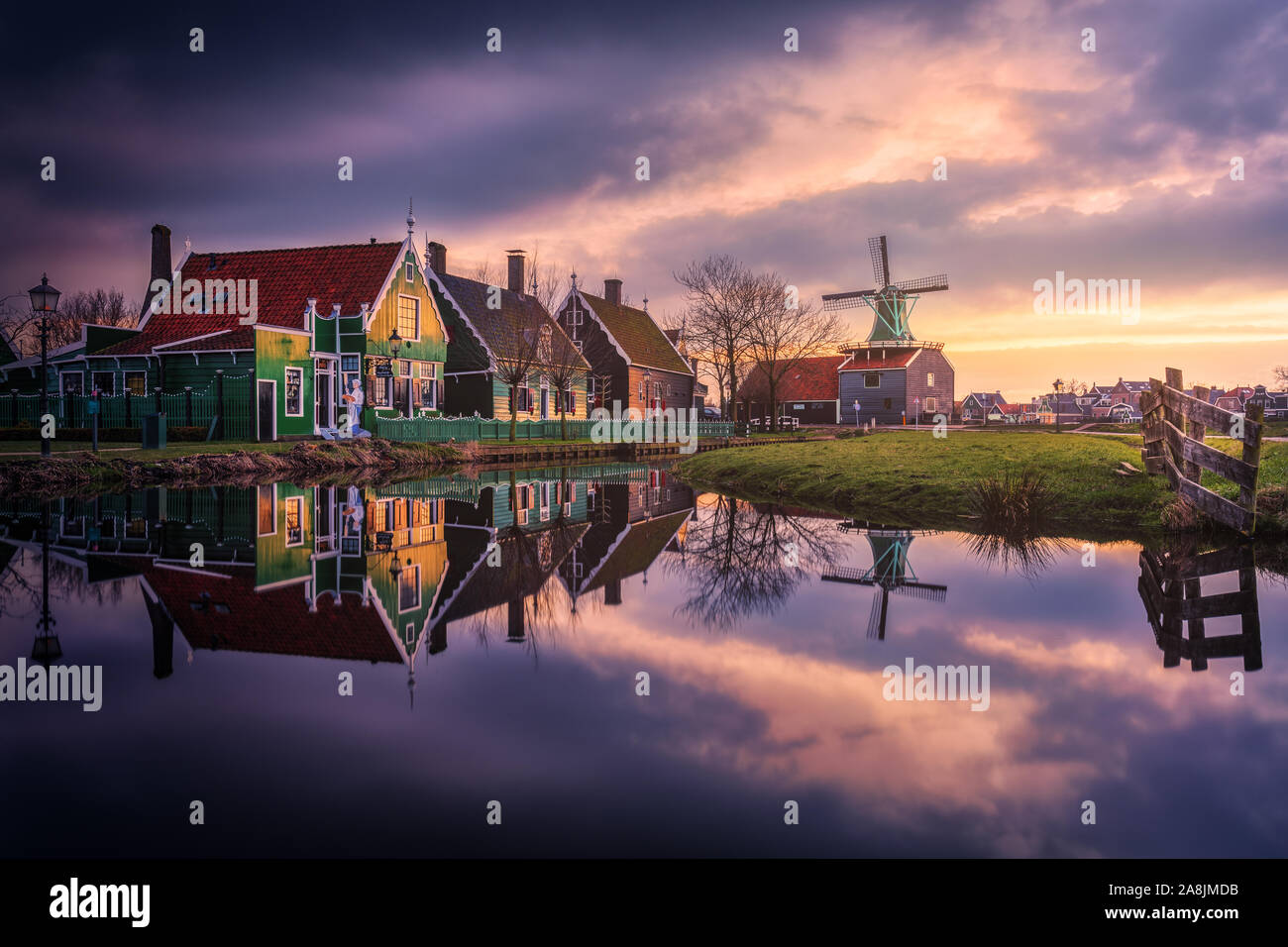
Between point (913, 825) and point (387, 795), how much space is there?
2.34m

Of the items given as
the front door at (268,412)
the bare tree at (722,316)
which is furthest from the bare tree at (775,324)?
the front door at (268,412)

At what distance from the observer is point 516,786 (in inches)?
154

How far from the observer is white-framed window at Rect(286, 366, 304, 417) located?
31.6 meters

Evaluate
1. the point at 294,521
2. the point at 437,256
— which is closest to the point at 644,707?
the point at 294,521

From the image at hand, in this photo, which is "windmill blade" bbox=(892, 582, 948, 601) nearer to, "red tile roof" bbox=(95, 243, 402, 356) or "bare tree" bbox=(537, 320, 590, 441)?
"red tile roof" bbox=(95, 243, 402, 356)

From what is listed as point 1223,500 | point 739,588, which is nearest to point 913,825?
point 739,588

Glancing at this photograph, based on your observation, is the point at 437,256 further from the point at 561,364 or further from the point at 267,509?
the point at 267,509

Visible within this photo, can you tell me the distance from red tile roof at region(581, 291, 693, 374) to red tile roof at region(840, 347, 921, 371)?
19.1 metres

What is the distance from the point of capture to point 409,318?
37.1 m

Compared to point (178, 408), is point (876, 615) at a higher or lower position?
lower

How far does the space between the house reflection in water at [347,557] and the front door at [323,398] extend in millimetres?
14432

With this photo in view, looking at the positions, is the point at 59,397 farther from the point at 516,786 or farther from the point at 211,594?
the point at 516,786

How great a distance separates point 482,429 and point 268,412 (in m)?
9.15

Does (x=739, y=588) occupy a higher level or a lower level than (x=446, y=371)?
lower
